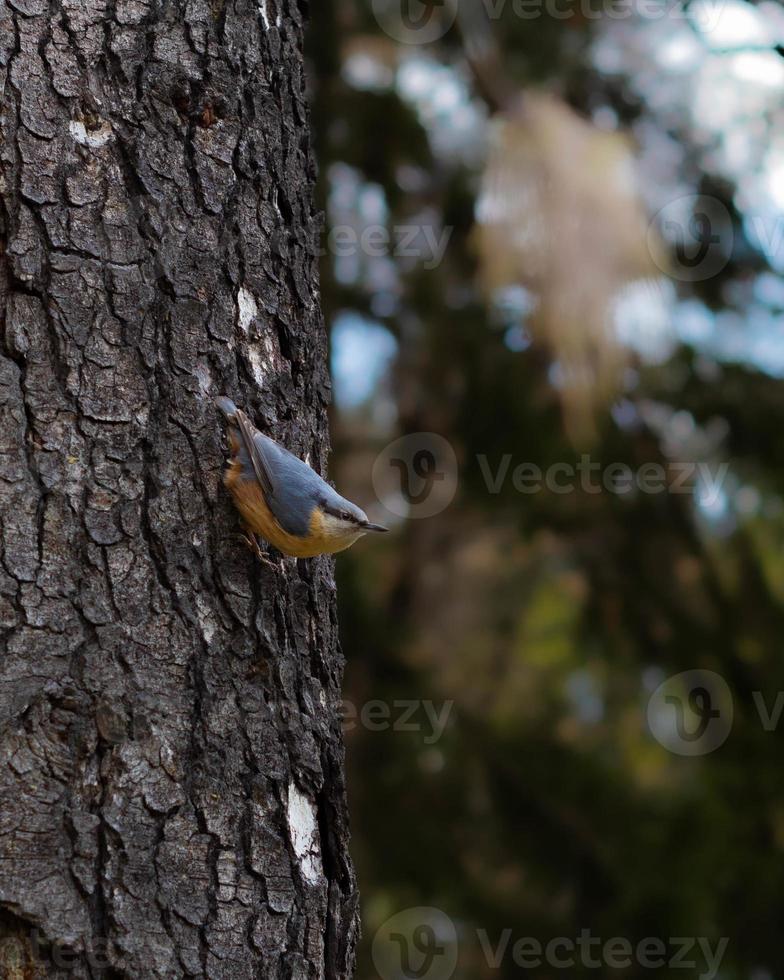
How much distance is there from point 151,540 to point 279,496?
0.31m

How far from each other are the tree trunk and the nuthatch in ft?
0.13

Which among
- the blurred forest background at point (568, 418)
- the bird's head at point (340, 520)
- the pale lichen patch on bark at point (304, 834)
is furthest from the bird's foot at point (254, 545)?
the blurred forest background at point (568, 418)

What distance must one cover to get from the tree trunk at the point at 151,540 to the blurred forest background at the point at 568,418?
243cm

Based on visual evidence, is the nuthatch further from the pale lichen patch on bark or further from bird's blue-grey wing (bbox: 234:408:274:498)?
the pale lichen patch on bark

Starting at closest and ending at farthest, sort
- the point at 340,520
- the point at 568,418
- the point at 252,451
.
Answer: the point at 252,451
the point at 340,520
the point at 568,418

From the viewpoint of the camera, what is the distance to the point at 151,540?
1.85 m

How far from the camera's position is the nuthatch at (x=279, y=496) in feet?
6.61

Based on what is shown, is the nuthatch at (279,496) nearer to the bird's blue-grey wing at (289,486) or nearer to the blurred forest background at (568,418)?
the bird's blue-grey wing at (289,486)

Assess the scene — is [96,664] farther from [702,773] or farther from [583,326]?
[702,773]

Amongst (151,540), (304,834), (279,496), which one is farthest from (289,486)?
(304,834)

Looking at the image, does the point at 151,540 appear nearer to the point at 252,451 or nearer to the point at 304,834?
the point at 252,451

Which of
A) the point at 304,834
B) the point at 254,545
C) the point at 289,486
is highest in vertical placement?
the point at 289,486

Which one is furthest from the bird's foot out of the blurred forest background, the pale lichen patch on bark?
the blurred forest background

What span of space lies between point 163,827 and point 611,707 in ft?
17.7
